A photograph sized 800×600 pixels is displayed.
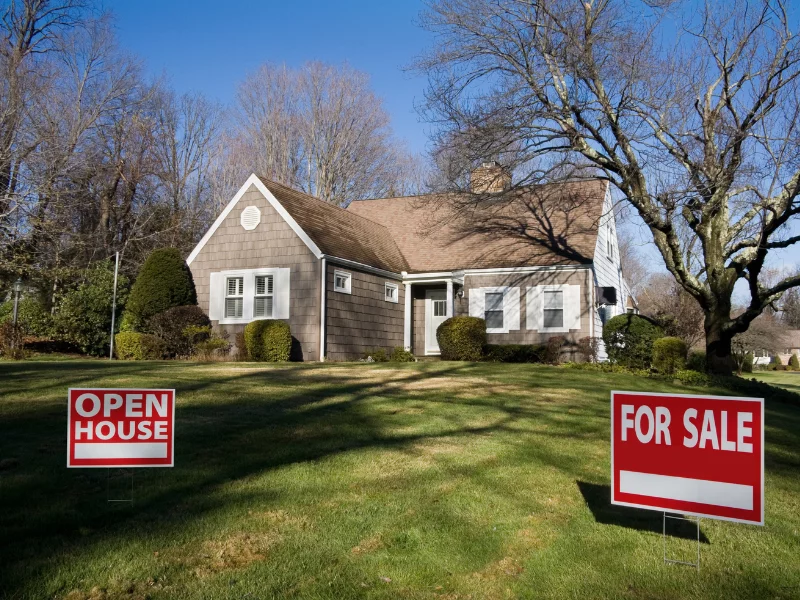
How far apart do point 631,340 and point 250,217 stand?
36.1 feet

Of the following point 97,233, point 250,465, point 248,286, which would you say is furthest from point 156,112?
point 250,465

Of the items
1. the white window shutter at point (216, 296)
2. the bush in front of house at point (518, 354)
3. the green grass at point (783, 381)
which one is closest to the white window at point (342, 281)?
the white window shutter at point (216, 296)

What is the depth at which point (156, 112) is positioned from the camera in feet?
124

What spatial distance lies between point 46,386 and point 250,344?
334 inches

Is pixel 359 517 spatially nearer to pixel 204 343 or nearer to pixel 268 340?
pixel 268 340

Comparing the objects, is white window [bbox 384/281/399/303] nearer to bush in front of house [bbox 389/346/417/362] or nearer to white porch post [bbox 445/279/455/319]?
white porch post [bbox 445/279/455/319]

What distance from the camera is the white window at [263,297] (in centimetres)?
1955

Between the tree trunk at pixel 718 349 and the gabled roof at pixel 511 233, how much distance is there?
4.62m

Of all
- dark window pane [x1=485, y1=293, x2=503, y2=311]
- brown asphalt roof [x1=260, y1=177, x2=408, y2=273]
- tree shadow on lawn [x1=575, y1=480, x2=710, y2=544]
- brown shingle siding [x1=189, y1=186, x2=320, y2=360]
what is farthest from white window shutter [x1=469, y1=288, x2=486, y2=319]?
Answer: tree shadow on lawn [x1=575, y1=480, x2=710, y2=544]

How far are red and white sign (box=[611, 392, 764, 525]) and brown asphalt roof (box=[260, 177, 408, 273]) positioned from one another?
48.0ft

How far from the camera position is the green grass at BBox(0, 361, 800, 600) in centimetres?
409

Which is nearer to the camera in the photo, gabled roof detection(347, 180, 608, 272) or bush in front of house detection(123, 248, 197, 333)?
bush in front of house detection(123, 248, 197, 333)

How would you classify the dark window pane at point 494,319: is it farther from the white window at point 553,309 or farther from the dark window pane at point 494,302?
the white window at point 553,309

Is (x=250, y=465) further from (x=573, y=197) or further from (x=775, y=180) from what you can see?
(x=573, y=197)
